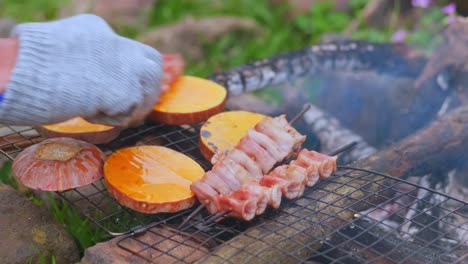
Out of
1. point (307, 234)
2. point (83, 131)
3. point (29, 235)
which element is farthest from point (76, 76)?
point (307, 234)

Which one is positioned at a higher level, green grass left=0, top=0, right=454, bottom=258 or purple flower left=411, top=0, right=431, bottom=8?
purple flower left=411, top=0, right=431, bottom=8

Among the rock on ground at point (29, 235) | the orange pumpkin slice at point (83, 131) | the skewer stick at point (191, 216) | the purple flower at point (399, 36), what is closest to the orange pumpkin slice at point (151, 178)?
the skewer stick at point (191, 216)

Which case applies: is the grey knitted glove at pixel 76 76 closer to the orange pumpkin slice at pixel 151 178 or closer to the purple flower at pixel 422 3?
the orange pumpkin slice at pixel 151 178

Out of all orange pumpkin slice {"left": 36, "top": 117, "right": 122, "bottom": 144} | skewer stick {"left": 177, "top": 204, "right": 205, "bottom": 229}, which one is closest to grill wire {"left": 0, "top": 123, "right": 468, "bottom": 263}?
skewer stick {"left": 177, "top": 204, "right": 205, "bottom": 229}

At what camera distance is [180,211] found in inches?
120

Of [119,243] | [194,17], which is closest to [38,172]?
[119,243]

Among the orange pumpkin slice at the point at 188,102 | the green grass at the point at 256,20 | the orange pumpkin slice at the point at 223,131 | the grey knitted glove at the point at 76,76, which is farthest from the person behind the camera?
the green grass at the point at 256,20

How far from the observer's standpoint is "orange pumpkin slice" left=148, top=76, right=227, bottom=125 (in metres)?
3.65

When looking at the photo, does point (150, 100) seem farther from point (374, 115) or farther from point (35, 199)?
point (374, 115)

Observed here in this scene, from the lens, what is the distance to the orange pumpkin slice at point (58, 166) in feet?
9.82

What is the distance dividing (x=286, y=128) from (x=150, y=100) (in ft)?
2.66

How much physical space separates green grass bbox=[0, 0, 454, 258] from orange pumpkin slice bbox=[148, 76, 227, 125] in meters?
2.09

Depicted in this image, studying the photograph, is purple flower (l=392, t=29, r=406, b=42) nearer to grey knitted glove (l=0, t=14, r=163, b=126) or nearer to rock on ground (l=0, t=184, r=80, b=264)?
grey knitted glove (l=0, t=14, r=163, b=126)

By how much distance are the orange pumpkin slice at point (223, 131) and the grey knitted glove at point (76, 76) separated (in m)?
0.54
